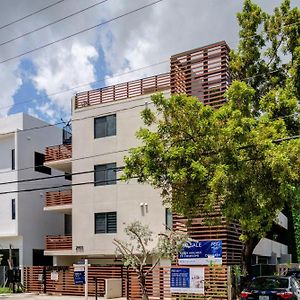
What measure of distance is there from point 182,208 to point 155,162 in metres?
1.82

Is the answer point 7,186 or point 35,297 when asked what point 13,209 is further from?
point 35,297

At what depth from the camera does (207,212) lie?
18547 mm

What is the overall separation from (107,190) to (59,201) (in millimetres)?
4079

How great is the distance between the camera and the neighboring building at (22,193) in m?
35.0

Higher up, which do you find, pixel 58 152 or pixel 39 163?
pixel 58 152

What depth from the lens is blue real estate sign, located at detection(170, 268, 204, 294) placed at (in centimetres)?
2225

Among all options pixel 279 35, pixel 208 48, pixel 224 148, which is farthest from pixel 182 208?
pixel 279 35

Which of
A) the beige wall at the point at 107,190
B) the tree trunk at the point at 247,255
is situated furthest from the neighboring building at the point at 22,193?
the tree trunk at the point at 247,255

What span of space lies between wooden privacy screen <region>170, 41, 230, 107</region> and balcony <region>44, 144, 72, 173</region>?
409 inches

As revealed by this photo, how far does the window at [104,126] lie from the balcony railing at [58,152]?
2685mm

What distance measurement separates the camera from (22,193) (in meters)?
35.4

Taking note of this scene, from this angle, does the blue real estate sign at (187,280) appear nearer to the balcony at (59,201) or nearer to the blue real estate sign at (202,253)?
the blue real estate sign at (202,253)

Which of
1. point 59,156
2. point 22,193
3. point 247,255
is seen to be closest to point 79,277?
point 247,255

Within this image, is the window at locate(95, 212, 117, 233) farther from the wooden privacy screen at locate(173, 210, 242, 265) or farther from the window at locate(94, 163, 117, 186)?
the wooden privacy screen at locate(173, 210, 242, 265)
